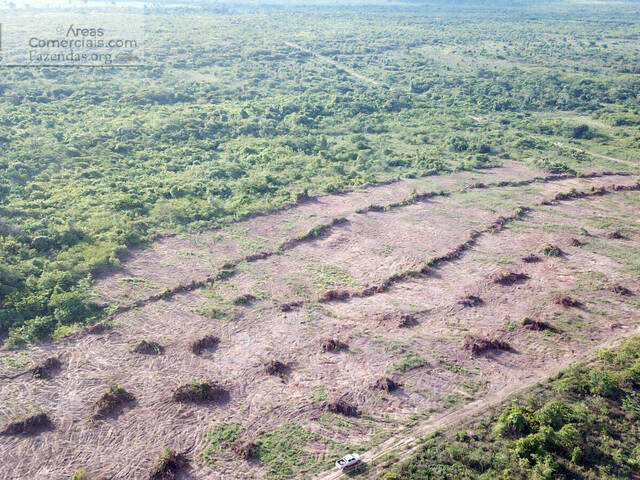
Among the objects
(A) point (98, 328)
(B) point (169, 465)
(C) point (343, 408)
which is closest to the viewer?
(B) point (169, 465)

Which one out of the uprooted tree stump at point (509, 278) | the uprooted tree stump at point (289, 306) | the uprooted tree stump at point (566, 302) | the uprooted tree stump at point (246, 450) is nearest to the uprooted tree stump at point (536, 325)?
the uprooted tree stump at point (566, 302)

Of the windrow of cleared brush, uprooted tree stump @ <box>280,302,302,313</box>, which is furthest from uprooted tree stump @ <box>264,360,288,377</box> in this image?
the windrow of cleared brush

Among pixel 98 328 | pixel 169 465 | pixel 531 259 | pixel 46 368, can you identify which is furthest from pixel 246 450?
pixel 531 259

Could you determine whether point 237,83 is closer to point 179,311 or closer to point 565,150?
point 565,150

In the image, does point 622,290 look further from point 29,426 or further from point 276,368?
point 29,426

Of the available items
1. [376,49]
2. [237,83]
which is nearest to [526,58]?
[376,49]

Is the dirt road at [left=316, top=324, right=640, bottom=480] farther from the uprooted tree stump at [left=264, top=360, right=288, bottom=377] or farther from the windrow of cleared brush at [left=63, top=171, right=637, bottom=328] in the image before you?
the windrow of cleared brush at [left=63, top=171, right=637, bottom=328]

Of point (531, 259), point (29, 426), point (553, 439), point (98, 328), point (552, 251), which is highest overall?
point (552, 251)

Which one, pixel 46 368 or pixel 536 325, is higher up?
pixel 536 325
